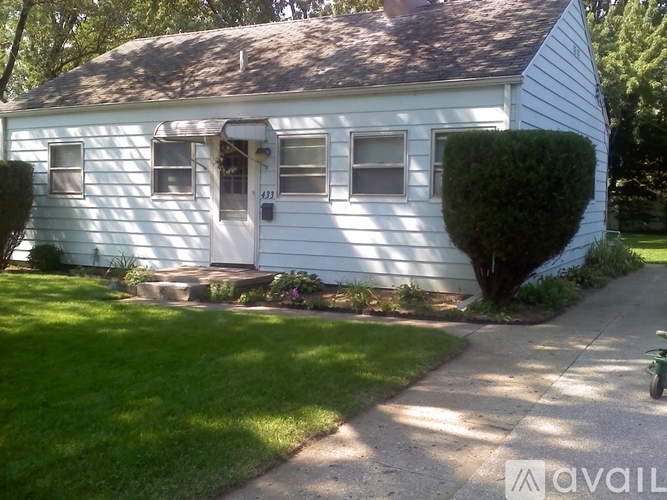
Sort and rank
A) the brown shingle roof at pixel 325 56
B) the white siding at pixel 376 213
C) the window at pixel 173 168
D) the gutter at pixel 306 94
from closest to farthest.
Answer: the gutter at pixel 306 94, the white siding at pixel 376 213, the brown shingle roof at pixel 325 56, the window at pixel 173 168

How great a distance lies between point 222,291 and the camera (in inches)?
412

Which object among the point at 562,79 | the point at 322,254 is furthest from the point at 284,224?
the point at 562,79

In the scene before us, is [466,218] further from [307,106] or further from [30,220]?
[30,220]

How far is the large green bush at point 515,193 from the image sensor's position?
8445mm

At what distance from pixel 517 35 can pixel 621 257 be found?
5588 millimetres

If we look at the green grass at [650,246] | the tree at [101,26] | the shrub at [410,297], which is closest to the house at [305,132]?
the shrub at [410,297]

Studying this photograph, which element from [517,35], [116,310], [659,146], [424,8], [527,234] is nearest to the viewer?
[527,234]

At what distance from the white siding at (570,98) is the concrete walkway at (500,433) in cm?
428

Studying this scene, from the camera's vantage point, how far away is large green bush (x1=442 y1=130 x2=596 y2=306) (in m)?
8.45

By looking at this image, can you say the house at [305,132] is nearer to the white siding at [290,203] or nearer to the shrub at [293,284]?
the white siding at [290,203]

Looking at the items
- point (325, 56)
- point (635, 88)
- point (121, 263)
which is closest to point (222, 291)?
point (121, 263)

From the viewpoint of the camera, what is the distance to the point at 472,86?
1002 cm

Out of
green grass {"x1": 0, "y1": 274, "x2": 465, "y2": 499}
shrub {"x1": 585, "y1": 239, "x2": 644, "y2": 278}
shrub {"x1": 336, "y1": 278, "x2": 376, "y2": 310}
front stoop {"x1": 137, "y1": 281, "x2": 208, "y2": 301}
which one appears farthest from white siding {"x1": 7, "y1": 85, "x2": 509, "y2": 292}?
shrub {"x1": 585, "y1": 239, "x2": 644, "y2": 278}

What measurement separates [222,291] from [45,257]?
519 cm
